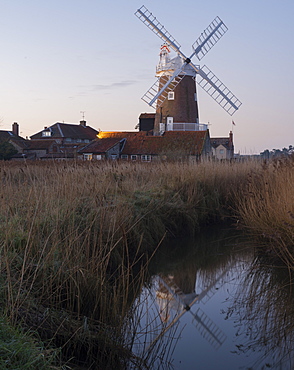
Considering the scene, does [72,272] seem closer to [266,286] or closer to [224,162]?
[266,286]

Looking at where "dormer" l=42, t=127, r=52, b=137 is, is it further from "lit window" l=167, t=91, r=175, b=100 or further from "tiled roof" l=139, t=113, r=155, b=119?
"lit window" l=167, t=91, r=175, b=100

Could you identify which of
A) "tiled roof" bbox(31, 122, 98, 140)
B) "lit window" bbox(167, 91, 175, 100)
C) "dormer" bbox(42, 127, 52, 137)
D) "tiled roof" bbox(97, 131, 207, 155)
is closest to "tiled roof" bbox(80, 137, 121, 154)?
"tiled roof" bbox(97, 131, 207, 155)

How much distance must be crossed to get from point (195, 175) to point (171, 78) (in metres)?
20.4

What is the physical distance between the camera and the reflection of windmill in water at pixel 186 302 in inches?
186

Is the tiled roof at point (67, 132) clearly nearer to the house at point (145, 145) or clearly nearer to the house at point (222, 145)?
the house at point (222, 145)

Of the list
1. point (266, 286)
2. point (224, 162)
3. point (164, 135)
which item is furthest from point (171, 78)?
point (266, 286)

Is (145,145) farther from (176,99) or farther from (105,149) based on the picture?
(176,99)

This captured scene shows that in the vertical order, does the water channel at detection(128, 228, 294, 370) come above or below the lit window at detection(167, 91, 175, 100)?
below

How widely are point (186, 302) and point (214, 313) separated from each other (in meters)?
0.52

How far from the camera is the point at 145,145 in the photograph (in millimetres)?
33562

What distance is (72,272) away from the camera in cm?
412

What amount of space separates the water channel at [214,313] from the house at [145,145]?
871 inches

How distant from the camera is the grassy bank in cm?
366

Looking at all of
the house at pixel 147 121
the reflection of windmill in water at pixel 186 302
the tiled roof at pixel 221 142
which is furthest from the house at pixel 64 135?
the reflection of windmill in water at pixel 186 302
